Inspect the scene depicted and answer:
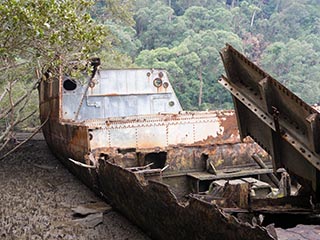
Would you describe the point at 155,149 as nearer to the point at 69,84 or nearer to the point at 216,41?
the point at 69,84

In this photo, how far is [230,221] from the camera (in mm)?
3123

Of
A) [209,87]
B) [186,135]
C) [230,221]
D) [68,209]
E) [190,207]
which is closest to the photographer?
[230,221]

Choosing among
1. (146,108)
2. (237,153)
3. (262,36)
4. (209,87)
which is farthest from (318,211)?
(262,36)

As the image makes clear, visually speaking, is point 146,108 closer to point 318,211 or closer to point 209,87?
point 318,211

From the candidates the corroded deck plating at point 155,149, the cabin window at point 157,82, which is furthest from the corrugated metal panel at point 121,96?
the corroded deck plating at point 155,149

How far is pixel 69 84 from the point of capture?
1052 centimetres

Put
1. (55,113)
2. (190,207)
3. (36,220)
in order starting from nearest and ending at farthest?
(190,207) < (36,220) < (55,113)

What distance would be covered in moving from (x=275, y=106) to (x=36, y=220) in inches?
146

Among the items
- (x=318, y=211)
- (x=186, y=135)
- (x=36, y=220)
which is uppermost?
(x=186, y=135)

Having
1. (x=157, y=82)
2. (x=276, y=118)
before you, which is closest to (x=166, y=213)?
(x=276, y=118)

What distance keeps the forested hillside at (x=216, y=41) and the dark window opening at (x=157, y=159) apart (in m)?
26.5

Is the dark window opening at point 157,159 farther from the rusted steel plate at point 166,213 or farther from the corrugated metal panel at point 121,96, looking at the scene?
the corrugated metal panel at point 121,96

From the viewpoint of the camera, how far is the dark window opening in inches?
265

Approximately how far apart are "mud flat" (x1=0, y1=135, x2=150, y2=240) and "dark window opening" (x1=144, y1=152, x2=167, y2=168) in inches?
38.6
